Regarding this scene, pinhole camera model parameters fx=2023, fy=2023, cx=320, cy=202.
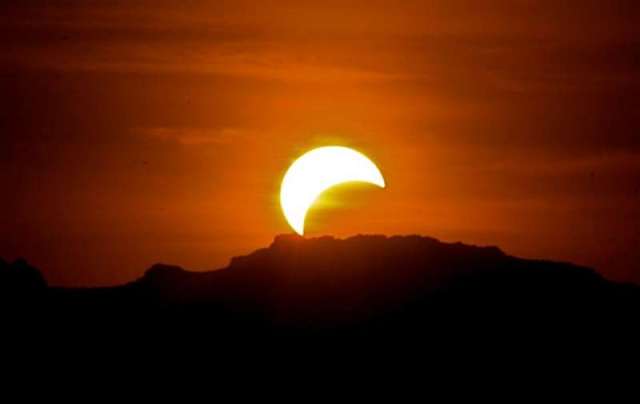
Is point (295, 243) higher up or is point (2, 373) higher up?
point (295, 243)

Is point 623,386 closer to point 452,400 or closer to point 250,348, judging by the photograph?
point 452,400

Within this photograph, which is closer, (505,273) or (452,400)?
(452,400)

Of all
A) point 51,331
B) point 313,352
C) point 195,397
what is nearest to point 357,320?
point 313,352

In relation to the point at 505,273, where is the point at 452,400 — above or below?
below

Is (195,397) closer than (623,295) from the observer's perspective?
Yes

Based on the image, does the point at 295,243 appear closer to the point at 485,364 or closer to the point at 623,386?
the point at 485,364

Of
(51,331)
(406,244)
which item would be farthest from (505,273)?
(51,331)
